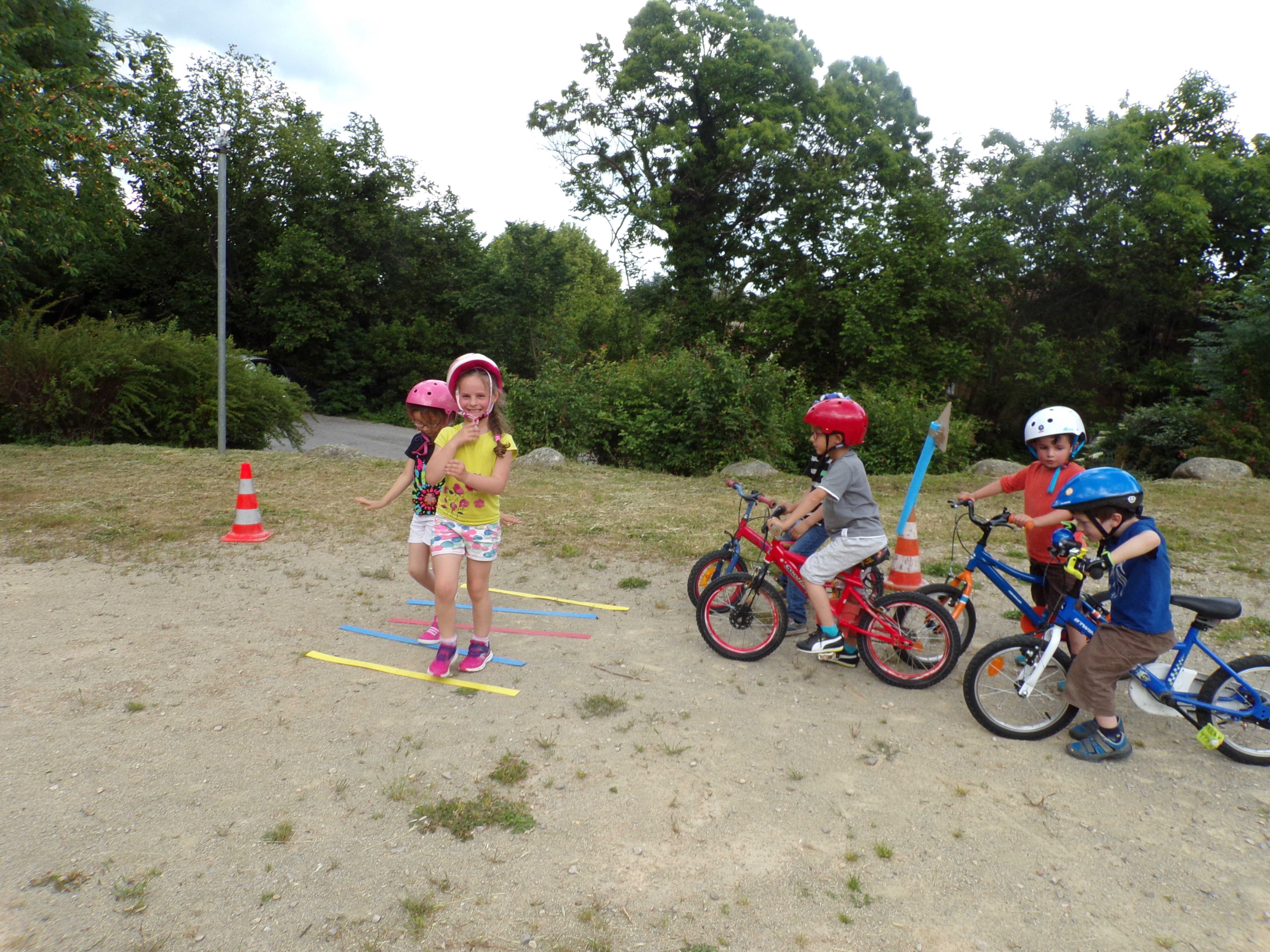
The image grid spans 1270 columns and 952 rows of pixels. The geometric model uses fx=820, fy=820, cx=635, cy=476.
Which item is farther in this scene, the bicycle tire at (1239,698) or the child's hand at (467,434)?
the child's hand at (467,434)

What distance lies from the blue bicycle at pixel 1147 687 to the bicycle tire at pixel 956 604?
41cm

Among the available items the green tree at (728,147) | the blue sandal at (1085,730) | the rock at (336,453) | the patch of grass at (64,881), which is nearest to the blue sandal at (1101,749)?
the blue sandal at (1085,730)

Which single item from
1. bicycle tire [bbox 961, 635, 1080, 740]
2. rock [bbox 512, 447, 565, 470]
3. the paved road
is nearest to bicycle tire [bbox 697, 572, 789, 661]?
bicycle tire [bbox 961, 635, 1080, 740]

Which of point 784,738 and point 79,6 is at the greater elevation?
point 79,6

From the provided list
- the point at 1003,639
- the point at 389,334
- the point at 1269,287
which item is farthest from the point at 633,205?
the point at 1003,639

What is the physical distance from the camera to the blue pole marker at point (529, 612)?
5.70 m

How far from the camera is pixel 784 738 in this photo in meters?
3.91

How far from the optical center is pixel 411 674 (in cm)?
453

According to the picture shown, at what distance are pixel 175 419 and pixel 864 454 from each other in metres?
13.6

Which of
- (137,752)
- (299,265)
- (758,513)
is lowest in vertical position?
(137,752)

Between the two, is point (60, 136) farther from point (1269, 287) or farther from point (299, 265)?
point (299, 265)

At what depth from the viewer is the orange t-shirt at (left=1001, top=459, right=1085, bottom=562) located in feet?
14.2

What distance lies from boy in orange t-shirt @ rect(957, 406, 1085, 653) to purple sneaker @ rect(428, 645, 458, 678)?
2.91 meters

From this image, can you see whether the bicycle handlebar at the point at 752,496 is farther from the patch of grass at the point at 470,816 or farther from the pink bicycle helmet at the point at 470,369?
the patch of grass at the point at 470,816
